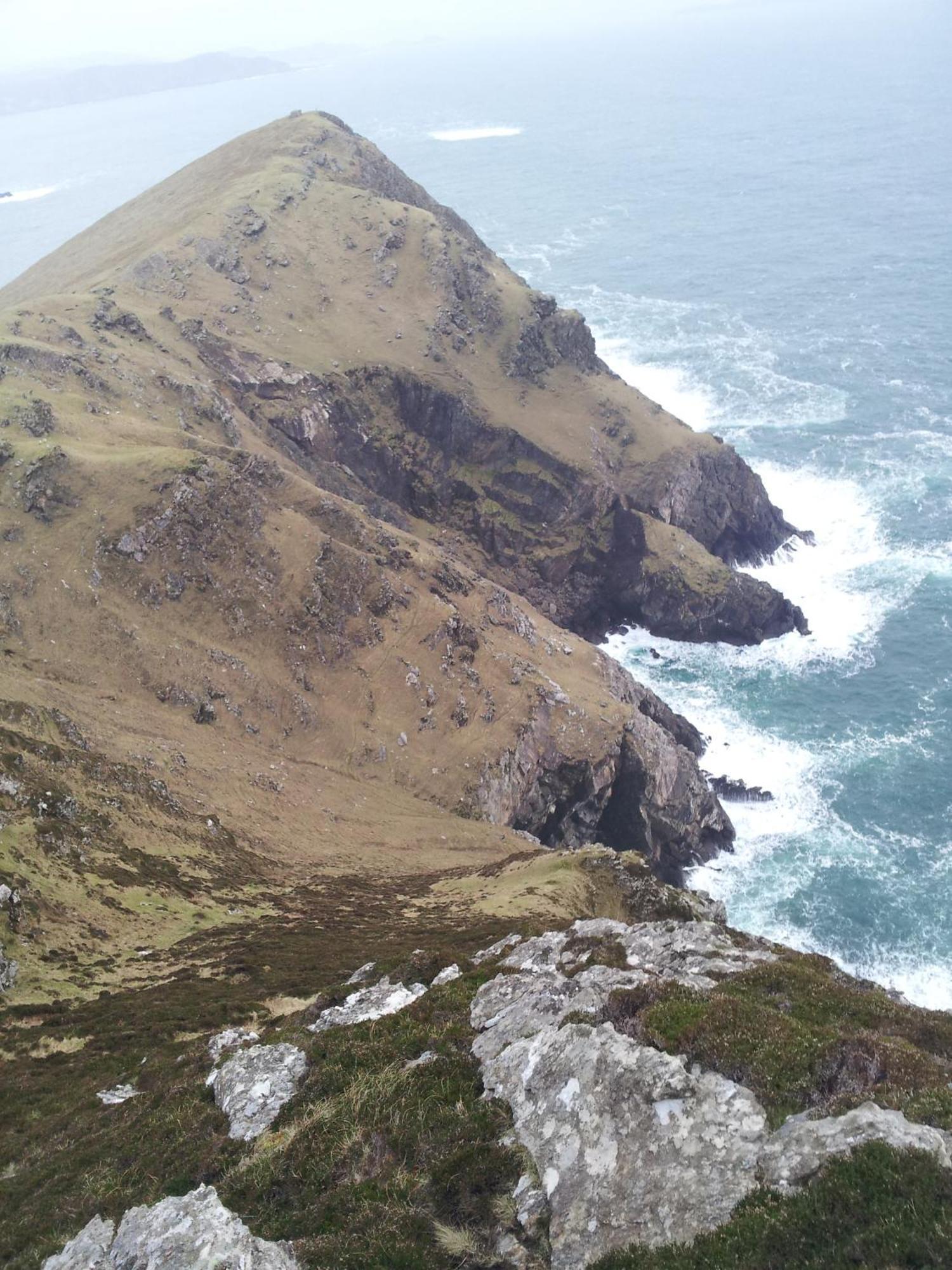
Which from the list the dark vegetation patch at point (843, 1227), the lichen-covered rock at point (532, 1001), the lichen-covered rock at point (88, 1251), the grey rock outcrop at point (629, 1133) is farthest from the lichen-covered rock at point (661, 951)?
the lichen-covered rock at point (88, 1251)

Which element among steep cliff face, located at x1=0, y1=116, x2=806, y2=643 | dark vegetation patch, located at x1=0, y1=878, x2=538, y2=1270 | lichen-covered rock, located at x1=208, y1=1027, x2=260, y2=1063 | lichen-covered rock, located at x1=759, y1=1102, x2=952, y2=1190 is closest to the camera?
lichen-covered rock, located at x1=759, y1=1102, x2=952, y2=1190

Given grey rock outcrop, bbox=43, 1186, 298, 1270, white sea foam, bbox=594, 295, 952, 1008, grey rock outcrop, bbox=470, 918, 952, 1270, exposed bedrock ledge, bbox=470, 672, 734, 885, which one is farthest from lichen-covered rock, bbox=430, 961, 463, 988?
white sea foam, bbox=594, 295, 952, 1008

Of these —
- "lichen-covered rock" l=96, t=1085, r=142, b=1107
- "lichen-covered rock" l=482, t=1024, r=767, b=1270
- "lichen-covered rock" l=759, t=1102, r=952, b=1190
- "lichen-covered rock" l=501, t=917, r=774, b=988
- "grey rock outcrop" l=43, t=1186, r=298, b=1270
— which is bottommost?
"lichen-covered rock" l=96, t=1085, r=142, b=1107

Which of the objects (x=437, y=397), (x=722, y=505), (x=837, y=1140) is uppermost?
(x=437, y=397)

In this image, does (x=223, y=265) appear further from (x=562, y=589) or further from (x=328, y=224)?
(x=562, y=589)

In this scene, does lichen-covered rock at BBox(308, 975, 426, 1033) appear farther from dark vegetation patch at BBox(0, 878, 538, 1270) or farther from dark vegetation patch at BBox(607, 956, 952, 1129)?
dark vegetation patch at BBox(607, 956, 952, 1129)

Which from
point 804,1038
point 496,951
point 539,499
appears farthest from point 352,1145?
point 539,499

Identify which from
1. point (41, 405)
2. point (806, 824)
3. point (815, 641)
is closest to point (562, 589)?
point (815, 641)

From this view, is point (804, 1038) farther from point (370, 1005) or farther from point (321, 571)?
point (321, 571)
